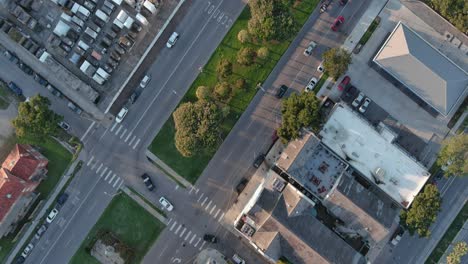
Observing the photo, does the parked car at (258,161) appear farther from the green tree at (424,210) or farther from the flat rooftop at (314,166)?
the green tree at (424,210)

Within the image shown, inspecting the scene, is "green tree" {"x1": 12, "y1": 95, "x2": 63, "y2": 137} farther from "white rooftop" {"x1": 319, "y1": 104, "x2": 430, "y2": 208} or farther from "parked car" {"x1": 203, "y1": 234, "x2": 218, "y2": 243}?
"white rooftop" {"x1": 319, "y1": 104, "x2": 430, "y2": 208}

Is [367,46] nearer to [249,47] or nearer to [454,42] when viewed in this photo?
[454,42]

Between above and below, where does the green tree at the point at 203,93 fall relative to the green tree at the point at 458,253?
below

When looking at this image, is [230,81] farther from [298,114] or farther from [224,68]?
[298,114]

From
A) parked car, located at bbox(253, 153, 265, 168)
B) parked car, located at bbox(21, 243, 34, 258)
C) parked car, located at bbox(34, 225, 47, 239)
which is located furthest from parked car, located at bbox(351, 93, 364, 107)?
parked car, located at bbox(21, 243, 34, 258)

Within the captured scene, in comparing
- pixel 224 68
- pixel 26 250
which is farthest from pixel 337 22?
pixel 26 250

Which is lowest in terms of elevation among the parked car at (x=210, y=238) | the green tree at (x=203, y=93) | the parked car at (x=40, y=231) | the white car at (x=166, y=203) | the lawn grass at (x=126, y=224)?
the parked car at (x=40, y=231)

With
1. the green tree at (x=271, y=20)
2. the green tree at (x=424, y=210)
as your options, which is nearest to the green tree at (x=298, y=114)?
the green tree at (x=271, y=20)
